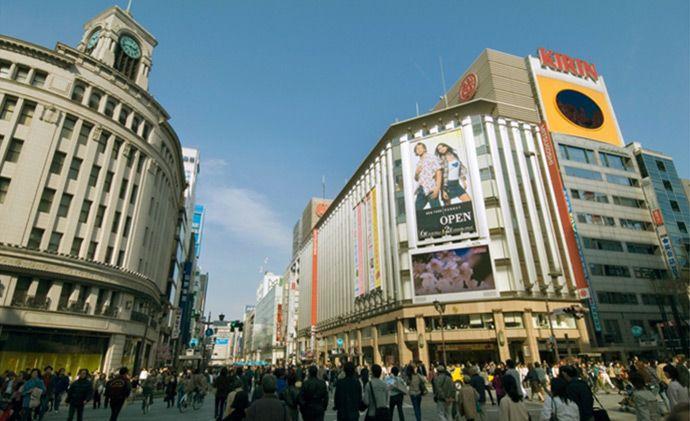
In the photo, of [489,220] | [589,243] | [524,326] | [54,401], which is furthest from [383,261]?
[54,401]

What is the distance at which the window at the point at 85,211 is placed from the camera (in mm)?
29653

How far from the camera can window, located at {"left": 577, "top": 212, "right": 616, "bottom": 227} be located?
1881 inches

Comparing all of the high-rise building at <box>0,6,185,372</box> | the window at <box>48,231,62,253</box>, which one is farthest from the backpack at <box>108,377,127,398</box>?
the window at <box>48,231,62,253</box>

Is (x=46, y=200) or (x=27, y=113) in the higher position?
(x=27, y=113)

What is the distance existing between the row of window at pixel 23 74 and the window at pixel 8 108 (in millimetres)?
1728

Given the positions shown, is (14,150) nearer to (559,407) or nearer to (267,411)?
(267,411)

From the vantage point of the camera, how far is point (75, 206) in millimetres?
29062

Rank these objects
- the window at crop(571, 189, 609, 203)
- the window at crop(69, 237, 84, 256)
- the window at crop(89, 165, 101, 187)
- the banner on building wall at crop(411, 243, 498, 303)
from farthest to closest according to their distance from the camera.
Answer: the window at crop(571, 189, 609, 203) → the banner on building wall at crop(411, 243, 498, 303) → the window at crop(89, 165, 101, 187) → the window at crop(69, 237, 84, 256)

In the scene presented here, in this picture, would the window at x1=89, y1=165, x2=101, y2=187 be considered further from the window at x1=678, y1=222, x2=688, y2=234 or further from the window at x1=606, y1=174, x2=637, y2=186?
the window at x1=678, y1=222, x2=688, y2=234

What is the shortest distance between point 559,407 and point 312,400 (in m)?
4.35

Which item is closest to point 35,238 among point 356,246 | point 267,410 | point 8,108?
point 8,108

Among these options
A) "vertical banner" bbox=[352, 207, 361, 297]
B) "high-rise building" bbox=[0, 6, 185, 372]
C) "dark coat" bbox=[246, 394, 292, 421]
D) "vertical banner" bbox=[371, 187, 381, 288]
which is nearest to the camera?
"dark coat" bbox=[246, 394, 292, 421]

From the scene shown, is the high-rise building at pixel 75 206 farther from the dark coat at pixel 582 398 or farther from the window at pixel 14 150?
the dark coat at pixel 582 398

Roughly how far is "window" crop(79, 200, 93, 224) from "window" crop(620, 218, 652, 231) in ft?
204
